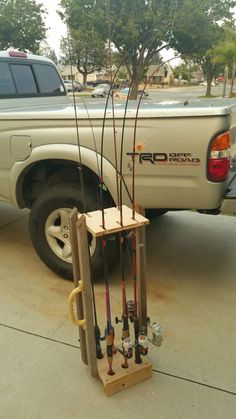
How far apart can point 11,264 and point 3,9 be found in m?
25.6

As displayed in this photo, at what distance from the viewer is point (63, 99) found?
5262mm

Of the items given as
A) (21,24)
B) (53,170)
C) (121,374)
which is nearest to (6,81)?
(53,170)

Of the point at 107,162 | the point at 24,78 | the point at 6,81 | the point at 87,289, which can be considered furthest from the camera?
the point at 24,78

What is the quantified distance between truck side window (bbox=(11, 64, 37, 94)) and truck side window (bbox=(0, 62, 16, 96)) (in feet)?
0.27

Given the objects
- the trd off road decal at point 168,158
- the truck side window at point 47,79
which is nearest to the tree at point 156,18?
the truck side window at point 47,79

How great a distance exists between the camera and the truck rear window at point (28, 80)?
4.50 metres

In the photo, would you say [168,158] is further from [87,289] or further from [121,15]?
[121,15]

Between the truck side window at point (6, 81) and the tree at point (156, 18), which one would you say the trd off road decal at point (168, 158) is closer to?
the truck side window at point (6, 81)

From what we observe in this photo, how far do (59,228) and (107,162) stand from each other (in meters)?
0.74

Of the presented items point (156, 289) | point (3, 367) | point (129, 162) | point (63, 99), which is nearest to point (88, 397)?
point (3, 367)

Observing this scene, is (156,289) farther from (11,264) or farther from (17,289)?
(11,264)

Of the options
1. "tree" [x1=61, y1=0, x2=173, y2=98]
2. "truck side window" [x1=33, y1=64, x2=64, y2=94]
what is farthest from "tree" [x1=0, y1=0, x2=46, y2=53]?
"truck side window" [x1=33, y1=64, x2=64, y2=94]

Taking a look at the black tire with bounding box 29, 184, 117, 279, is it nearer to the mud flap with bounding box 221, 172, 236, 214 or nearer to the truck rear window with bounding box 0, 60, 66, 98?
the mud flap with bounding box 221, 172, 236, 214

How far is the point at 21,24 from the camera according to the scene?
2528 cm
